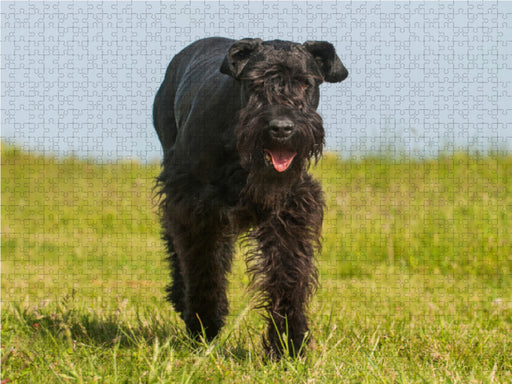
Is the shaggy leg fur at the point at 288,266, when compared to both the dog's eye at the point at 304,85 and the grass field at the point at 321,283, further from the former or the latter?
the dog's eye at the point at 304,85

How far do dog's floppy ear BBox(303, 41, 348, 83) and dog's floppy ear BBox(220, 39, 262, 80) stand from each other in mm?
276

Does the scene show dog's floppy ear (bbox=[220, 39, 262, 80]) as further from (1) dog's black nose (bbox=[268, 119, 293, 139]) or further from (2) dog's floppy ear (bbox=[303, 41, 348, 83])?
(1) dog's black nose (bbox=[268, 119, 293, 139])

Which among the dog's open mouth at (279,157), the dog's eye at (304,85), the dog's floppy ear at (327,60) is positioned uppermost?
the dog's floppy ear at (327,60)

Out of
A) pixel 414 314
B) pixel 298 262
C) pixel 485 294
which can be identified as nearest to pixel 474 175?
pixel 485 294

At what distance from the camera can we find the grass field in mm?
2828

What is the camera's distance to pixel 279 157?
10.00ft

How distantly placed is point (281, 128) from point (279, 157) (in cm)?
21

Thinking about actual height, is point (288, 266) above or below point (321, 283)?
above

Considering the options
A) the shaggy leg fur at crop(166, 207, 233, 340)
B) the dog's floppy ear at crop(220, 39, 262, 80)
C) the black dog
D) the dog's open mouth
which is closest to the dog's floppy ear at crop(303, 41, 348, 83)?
the black dog

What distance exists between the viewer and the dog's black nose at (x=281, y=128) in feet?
9.43

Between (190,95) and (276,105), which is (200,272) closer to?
(190,95)

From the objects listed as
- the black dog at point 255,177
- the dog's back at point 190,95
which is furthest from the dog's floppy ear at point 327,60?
the dog's back at point 190,95

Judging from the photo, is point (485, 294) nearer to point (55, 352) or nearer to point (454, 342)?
point (454, 342)

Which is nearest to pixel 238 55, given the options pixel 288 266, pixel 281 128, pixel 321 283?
pixel 281 128
